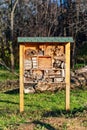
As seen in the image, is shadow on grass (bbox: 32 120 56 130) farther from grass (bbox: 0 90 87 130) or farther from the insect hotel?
the insect hotel

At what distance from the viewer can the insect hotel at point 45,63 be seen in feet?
39.8

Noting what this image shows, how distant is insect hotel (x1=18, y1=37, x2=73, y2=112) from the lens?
12.1 m

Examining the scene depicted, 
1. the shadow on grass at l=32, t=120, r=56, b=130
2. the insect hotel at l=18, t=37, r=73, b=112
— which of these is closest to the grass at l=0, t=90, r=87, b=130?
the insect hotel at l=18, t=37, r=73, b=112

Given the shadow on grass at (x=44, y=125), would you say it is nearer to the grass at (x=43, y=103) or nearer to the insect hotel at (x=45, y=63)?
the grass at (x=43, y=103)

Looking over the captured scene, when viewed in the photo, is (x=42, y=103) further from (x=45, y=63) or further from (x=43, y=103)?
(x=45, y=63)

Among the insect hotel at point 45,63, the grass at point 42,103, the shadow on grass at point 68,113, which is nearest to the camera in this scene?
the shadow on grass at point 68,113

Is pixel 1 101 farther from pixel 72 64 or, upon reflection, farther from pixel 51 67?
pixel 72 64

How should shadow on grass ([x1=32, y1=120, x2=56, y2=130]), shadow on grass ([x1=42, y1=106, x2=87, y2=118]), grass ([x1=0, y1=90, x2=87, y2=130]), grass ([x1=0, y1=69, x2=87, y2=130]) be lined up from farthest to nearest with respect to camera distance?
grass ([x1=0, y1=90, x2=87, y2=130])
grass ([x1=0, y1=69, x2=87, y2=130])
shadow on grass ([x1=42, y1=106, x2=87, y2=118])
shadow on grass ([x1=32, y1=120, x2=56, y2=130])

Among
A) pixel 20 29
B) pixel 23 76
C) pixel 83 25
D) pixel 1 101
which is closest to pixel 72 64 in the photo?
pixel 83 25

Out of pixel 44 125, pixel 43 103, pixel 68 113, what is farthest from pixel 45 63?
pixel 44 125

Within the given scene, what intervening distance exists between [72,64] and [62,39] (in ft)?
69.2

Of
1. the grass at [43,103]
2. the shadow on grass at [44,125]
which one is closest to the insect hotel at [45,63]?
the grass at [43,103]

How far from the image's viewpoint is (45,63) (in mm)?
12477

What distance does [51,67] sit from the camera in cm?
1243
